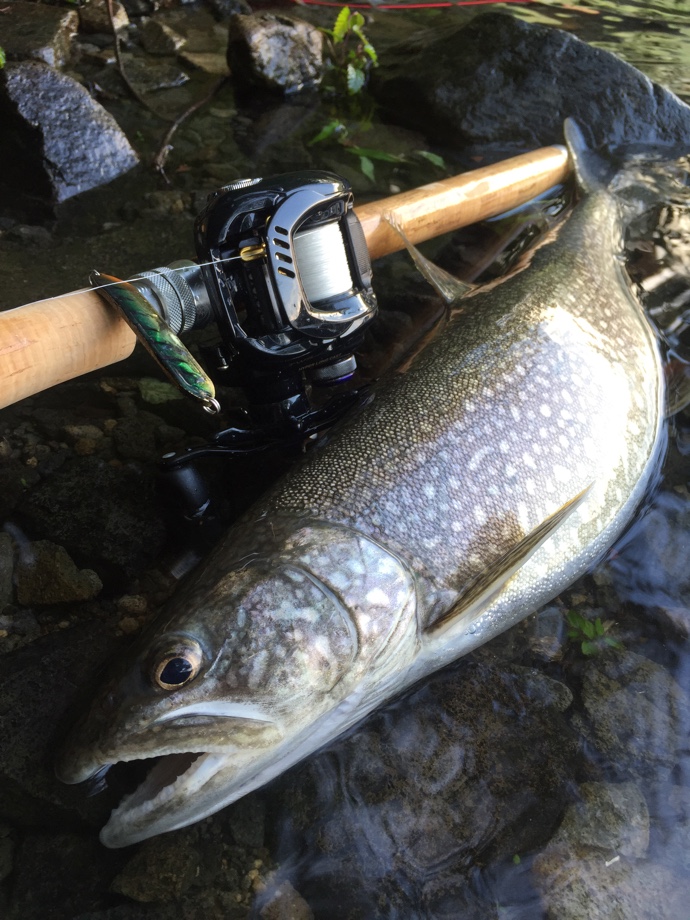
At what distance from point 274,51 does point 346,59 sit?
778 mm

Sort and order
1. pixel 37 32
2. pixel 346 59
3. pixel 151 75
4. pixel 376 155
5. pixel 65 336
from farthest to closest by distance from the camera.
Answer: pixel 346 59 < pixel 151 75 < pixel 37 32 < pixel 376 155 < pixel 65 336

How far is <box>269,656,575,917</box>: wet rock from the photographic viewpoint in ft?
7.06

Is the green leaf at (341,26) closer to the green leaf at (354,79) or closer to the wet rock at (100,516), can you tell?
the green leaf at (354,79)

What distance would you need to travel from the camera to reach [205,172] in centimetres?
492

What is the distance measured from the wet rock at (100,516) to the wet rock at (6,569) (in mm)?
103

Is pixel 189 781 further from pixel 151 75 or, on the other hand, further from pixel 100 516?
pixel 151 75

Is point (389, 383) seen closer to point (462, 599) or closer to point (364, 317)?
point (364, 317)

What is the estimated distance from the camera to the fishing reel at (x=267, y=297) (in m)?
2.32

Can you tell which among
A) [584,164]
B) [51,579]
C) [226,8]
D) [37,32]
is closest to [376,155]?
[584,164]

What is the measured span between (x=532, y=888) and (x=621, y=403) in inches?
74.8

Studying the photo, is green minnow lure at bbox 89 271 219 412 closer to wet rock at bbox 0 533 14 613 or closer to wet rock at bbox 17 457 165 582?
wet rock at bbox 17 457 165 582

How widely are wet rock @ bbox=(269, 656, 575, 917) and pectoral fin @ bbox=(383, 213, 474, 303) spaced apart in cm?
178

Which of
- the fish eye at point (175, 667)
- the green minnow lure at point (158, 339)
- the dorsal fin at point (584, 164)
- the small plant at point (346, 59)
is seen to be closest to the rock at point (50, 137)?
the small plant at point (346, 59)

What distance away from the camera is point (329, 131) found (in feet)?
17.8
